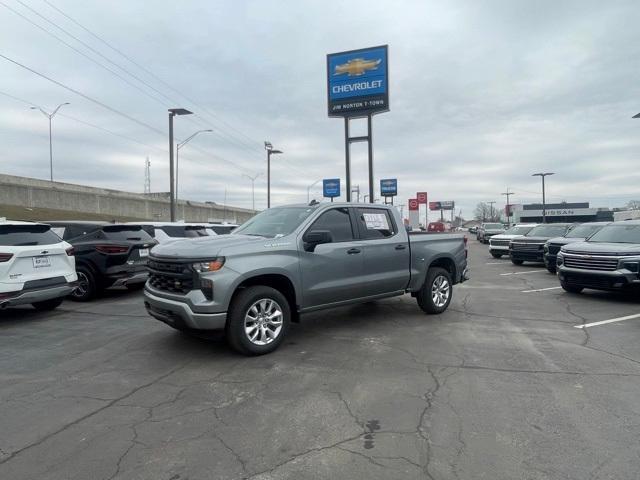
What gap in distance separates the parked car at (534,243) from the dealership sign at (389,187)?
107 ft

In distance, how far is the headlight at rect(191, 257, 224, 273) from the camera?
5.25 m

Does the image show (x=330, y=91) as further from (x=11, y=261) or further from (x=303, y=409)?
(x=303, y=409)

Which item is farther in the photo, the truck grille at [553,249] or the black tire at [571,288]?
the truck grille at [553,249]

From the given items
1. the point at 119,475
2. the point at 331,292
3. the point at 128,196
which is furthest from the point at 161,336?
the point at 128,196

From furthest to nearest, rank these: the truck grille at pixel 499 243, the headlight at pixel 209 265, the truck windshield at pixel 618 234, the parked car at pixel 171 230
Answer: the truck grille at pixel 499 243 → the parked car at pixel 171 230 → the truck windshield at pixel 618 234 → the headlight at pixel 209 265

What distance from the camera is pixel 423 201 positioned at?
65000 millimetres

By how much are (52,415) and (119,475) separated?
138 centimetres

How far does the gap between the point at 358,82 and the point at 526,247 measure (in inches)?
407

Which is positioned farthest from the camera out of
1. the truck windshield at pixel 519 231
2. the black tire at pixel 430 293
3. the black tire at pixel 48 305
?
the truck windshield at pixel 519 231

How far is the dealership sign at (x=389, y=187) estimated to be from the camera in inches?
2008

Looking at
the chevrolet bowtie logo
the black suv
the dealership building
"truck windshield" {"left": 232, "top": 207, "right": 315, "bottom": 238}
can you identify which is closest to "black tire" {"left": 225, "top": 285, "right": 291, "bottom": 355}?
"truck windshield" {"left": 232, "top": 207, "right": 315, "bottom": 238}

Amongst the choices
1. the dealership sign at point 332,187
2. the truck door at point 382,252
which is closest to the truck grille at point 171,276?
the truck door at point 382,252

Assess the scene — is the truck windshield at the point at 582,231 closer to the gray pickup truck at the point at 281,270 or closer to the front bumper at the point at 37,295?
the gray pickup truck at the point at 281,270

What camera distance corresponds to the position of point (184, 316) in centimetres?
523
